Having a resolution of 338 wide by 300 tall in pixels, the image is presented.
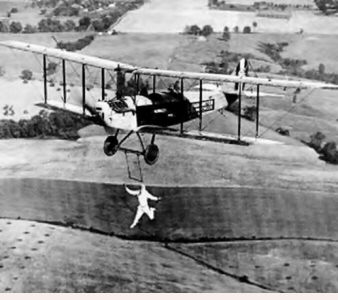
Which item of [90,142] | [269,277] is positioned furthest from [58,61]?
[269,277]

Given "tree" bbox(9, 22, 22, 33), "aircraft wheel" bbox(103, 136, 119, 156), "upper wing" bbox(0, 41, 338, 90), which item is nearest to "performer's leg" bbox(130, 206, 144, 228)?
"aircraft wheel" bbox(103, 136, 119, 156)

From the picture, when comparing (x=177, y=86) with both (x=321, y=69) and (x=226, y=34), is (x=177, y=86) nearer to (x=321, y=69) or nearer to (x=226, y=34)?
(x=226, y=34)

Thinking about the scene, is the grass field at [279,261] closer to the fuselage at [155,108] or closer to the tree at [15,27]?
the fuselage at [155,108]

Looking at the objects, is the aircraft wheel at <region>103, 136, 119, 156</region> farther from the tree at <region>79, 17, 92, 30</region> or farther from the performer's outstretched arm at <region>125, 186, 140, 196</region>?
the tree at <region>79, 17, 92, 30</region>

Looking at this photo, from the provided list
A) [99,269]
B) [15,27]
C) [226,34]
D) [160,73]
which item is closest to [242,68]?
[226,34]

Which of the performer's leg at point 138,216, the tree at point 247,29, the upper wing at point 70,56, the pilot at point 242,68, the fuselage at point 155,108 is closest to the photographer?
the fuselage at point 155,108

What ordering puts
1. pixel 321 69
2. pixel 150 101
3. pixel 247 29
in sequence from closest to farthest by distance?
pixel 150 101 → pixel 321 69 → pixel 247 29

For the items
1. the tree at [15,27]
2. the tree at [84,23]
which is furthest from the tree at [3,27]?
the tree at [84,23]
